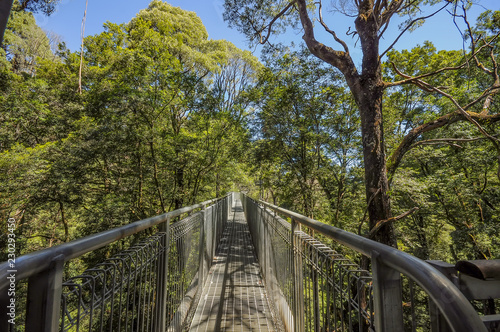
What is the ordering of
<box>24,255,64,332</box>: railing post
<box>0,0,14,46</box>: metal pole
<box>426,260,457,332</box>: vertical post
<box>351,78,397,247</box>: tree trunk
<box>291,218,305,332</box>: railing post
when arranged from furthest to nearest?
<box>351,78,397,247</box>: tree trunk → <box>291,218,305,332</box>: railing post → <box>0,0,14,46</box>: metal pole → <box>24,255,64,332</box>: railing post → <box>426,260,457,332</box>: vertical post

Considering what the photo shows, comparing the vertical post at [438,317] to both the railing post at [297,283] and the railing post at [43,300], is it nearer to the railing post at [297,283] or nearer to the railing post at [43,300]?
the railing post at [43,300]

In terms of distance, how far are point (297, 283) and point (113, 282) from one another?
1.58m

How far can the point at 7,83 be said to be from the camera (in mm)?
8547

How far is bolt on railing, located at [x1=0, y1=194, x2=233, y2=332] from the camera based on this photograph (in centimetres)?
73

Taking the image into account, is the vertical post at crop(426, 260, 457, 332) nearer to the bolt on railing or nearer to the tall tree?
the bolt on railing

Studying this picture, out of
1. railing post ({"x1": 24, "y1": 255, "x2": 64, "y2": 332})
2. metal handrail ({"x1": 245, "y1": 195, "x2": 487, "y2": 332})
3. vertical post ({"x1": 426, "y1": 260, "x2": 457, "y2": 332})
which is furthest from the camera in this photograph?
railing post ({"x1": 24, "y1": 255, "x2": 64, "y2": 332})

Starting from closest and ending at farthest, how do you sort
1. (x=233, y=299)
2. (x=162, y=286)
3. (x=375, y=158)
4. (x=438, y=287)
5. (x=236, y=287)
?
(x=438, y=287) → (x=162, y=286) → (x=375, y=158) → (x=233, y=299) → (x=236, y=287)

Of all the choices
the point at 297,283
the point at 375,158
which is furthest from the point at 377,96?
the point at 297,283

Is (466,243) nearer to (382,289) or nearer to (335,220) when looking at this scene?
(335,220)

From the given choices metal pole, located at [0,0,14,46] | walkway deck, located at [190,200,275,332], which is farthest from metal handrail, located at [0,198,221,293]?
walkway deck, located at [190,200,275,332]

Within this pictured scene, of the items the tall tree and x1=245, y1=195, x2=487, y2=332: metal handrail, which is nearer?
x1=245, y1=195, x2=487, y2=332: metal handrail

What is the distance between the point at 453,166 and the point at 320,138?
8.31 meters

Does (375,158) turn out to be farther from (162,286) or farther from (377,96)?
(162,286)

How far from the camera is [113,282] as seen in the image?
1251 mm
